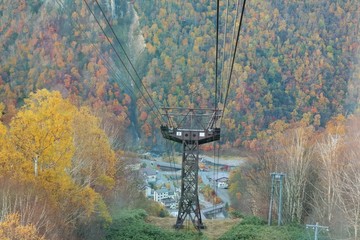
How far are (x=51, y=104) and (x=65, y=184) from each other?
2.91 m

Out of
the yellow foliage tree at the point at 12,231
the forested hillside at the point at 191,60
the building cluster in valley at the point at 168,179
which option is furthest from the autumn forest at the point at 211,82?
the yellow foliage tree at the point at 12,231

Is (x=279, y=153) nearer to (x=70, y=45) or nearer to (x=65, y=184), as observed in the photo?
(x=65, y=184)

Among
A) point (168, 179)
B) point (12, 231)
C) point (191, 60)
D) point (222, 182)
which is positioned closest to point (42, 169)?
point (12, 231)

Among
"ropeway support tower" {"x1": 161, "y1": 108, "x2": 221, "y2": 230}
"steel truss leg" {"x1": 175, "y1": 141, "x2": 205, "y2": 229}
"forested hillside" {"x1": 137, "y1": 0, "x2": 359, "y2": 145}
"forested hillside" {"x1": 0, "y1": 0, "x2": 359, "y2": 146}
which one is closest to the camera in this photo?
"ropeway support tower" {"x1": 161, "y1": 108, "x2": 221, "y2": 230}

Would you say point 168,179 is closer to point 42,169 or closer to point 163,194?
point 163,194

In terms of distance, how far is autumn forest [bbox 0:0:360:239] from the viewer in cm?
2734

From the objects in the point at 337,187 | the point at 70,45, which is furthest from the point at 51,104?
the point at 70,45

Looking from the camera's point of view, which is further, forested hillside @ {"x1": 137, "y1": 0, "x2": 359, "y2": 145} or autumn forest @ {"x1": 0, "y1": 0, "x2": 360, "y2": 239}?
forested hillside @ {"x1": 137, "y1": 0, "x2": 359, "y2": 145}

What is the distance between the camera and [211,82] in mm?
82188

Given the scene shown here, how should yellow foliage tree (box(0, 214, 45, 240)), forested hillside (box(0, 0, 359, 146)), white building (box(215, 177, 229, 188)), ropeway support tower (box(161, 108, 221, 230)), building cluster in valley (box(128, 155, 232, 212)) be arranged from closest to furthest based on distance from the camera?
yellow foliage tree (box(0, 214, 45, 240)), ropeway support tower (box(161, 108, 221, 230)), building cluster in valley (box(128, 155, 232, 212)), white building (box(215, 177, 229, 188)), forested hillside (box(0, 0, 359, 146))

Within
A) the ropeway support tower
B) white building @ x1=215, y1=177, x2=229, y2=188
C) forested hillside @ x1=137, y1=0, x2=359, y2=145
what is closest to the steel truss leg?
the ropeway support tower

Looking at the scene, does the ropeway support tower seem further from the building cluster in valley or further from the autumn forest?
the building cluster in valley

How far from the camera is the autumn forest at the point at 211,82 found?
27344 millimetres

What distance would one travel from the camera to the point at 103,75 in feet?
261
